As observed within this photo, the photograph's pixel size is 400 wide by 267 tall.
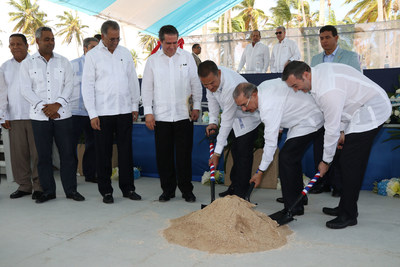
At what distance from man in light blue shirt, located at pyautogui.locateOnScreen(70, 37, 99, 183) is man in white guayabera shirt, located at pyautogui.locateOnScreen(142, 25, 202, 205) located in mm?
1239

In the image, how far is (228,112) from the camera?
3.47 meters

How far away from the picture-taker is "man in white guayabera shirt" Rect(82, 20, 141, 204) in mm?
3680

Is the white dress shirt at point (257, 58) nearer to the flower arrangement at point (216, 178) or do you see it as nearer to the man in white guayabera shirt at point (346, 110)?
the flower arrangement at point (216, 178)

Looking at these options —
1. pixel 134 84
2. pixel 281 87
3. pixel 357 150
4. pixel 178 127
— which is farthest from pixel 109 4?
pixel 357 150

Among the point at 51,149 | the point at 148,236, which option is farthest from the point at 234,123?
the point at 51,149

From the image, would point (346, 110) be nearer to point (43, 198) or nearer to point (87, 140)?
point (43, 198)

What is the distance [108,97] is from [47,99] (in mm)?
597

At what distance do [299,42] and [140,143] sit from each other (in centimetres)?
608

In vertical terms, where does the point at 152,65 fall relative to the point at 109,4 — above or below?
below

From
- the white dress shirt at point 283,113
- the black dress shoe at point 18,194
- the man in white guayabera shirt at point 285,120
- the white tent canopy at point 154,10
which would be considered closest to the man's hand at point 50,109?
the black dress shoe at point 18,194

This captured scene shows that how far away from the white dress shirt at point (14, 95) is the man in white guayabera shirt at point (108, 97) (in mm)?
844

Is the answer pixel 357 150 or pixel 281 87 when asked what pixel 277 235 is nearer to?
pixel 357 150

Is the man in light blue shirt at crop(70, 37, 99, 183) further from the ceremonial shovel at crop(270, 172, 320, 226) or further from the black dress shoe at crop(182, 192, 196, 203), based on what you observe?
the ceremonial shovel at crop(270, 172, 320, 226)

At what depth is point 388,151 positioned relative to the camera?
13.6 ft
